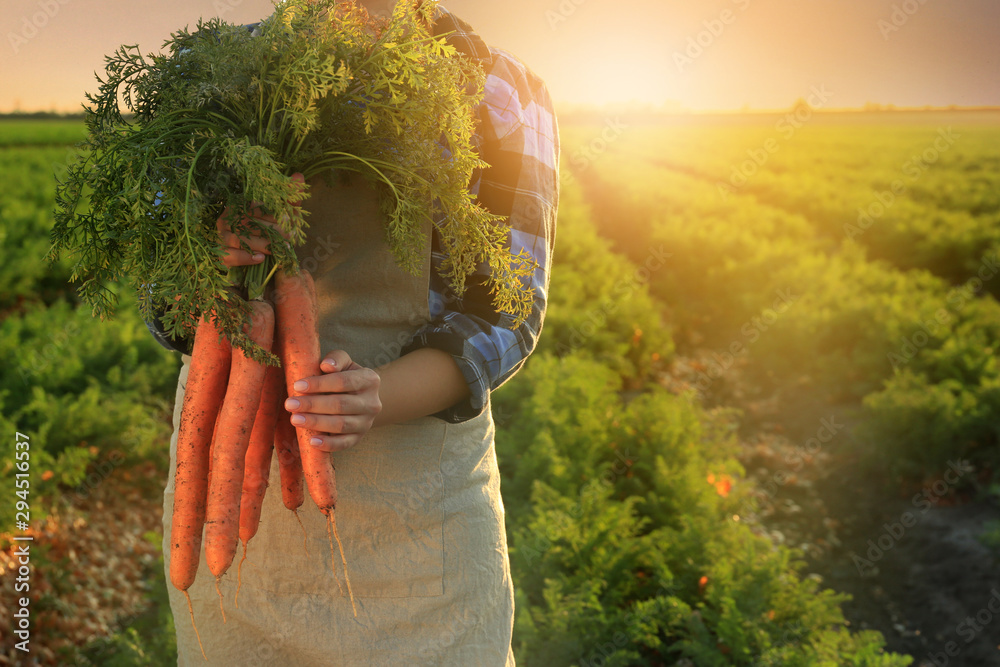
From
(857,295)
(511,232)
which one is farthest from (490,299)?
(857,295)

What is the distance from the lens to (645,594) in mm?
3285

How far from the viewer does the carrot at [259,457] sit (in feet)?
4.60

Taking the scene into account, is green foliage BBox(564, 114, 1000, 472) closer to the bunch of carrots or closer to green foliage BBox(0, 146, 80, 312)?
the bunch of carrots

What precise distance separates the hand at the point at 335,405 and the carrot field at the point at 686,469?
38 cm

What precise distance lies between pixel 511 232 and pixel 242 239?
551 mm

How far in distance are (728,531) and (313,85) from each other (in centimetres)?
308

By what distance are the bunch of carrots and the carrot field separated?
152mm

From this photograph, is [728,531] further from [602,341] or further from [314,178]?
[602,341]

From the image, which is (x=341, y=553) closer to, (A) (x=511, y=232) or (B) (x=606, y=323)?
(A) (x=511, y=232)

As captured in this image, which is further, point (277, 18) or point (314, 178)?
point (314, 178)

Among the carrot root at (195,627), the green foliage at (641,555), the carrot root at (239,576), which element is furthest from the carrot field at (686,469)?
the carrot root at (195,627)

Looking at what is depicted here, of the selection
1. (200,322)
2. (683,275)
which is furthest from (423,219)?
(683,275)

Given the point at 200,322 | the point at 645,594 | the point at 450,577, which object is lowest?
the point at 645,594

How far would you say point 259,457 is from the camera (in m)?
1.42
